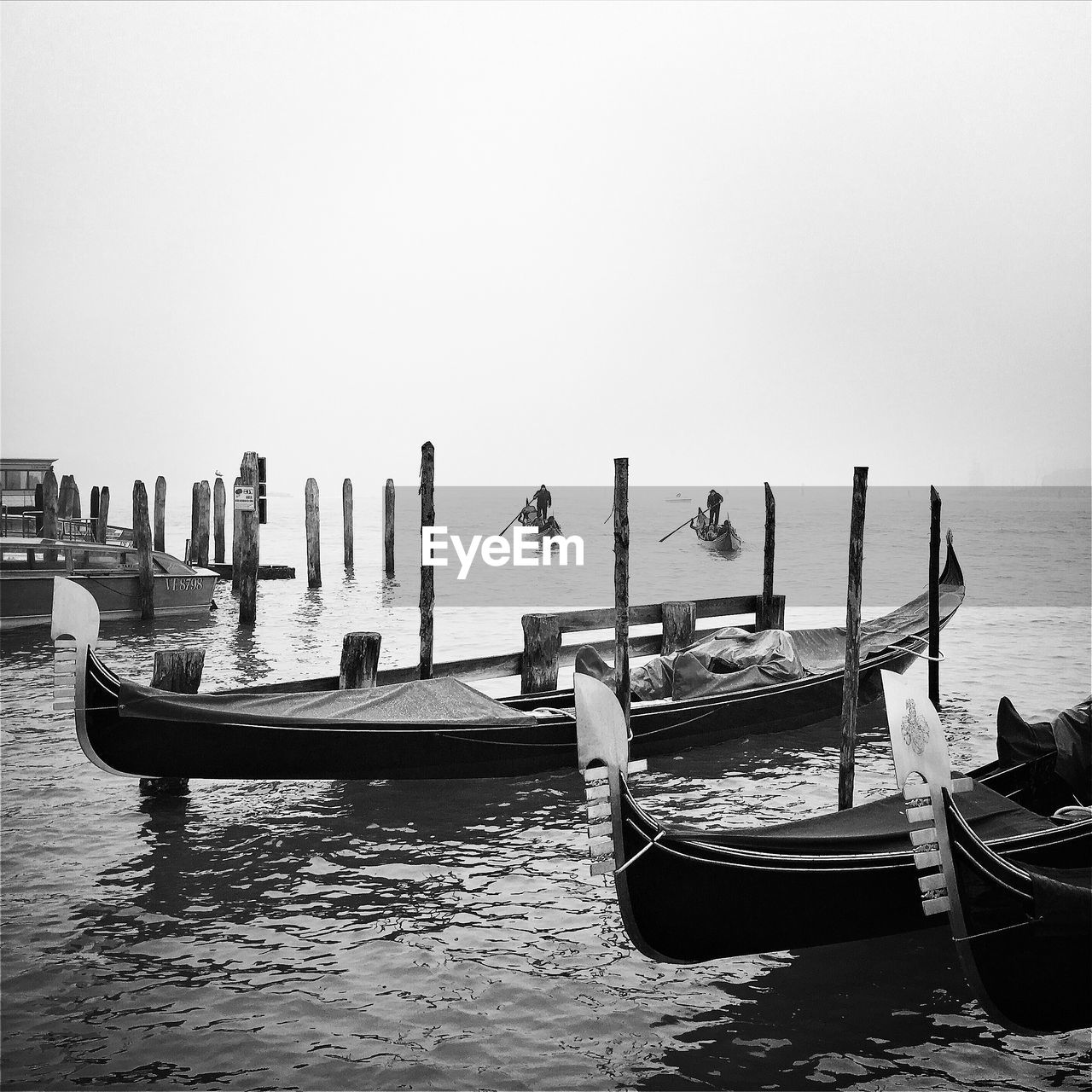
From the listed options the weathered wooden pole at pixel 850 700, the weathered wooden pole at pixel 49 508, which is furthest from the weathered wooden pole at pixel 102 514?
the weathered wooden pole at pixel 850 700

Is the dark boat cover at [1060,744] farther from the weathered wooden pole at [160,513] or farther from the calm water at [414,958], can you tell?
the weathered wooden pole at [160,513]

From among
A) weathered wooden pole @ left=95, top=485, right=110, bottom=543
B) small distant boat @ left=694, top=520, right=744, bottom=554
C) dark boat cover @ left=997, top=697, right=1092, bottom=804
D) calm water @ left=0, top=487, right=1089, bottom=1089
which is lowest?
calm water @ left=0, top=487, right=1089, bottom=1089

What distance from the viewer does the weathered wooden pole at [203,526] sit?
18.3 meters

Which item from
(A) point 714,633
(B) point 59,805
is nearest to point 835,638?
(A) point 714,633

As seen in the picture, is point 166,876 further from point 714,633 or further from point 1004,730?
Result: point 714,633

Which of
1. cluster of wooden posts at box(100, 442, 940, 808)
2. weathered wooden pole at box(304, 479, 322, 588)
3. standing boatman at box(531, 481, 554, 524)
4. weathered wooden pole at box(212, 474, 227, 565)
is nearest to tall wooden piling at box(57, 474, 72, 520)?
weathered wooden pole at box(212, 474, 227, 565)

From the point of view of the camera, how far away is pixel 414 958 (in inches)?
163

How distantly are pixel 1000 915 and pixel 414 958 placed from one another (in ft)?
7.29

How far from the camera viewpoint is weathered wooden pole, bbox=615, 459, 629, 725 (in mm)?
6199

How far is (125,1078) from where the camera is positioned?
3266 millimetres

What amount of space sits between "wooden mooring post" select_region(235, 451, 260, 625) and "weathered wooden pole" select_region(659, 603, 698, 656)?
6.04 metres

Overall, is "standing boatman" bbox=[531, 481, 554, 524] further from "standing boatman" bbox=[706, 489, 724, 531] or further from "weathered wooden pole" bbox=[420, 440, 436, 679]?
"weathered wooden pole" bbox=[420, 440, 436, 679]

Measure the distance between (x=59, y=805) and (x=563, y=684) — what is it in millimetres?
5991

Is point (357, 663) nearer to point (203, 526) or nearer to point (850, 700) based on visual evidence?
point (850, 700)
